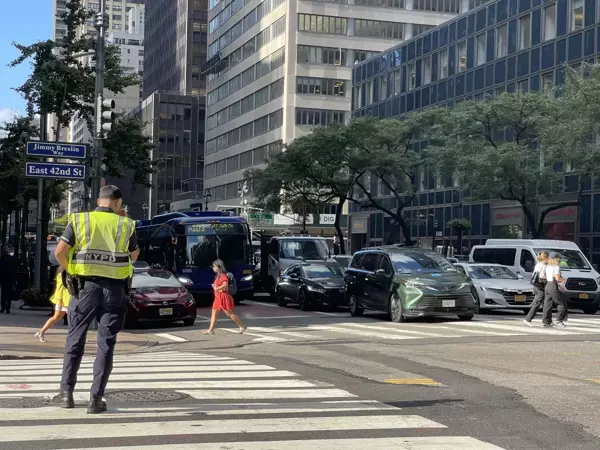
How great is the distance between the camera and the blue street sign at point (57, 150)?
21.0 meters

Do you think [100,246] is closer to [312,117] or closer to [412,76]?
[412,76]

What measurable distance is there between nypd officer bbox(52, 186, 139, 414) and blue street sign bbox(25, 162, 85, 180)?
12.8 metres

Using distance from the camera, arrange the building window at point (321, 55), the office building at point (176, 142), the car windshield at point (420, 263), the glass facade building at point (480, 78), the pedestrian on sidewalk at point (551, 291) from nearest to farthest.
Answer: the pedestrian on sidewalk at point (551, 291)
the car windshield at point (420, 263)
the glass facade building at point (480, 78)
the building window at point (321, 55)
the office building at point (176, 142)

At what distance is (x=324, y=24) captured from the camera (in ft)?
296

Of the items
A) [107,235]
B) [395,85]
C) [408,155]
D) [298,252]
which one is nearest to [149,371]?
[107,235]

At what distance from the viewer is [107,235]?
26.8 ft

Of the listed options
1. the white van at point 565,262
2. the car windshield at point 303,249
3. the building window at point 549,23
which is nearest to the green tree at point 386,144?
the building window at point 549,23

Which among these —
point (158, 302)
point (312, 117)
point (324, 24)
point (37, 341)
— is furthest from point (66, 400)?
point (324, 24)

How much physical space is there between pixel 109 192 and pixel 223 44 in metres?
106

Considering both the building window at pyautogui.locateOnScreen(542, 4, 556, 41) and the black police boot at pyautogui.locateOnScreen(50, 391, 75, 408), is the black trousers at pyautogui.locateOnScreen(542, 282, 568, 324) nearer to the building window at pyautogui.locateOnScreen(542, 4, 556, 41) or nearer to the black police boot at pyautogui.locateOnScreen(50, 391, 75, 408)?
the black police boot at pyautogui.locateOnScreen(50, 391, 75, 408)

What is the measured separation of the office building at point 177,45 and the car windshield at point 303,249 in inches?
4212

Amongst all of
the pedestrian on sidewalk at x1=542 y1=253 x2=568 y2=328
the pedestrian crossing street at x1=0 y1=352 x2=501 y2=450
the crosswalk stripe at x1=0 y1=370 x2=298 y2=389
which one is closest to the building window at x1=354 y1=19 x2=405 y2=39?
the pedestrian on sidewalk at x1=542 y1=253 x2=568 y2=328

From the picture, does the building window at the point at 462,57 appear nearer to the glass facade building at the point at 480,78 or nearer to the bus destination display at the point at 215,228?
the glass facade building at the point at 480,78

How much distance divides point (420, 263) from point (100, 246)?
16238 millimetres
